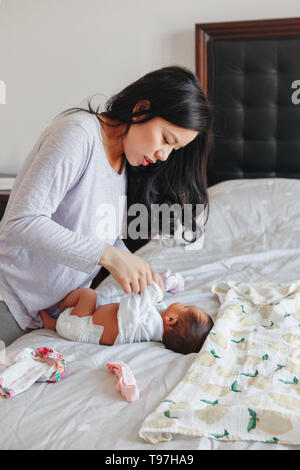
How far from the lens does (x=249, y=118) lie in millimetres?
2682

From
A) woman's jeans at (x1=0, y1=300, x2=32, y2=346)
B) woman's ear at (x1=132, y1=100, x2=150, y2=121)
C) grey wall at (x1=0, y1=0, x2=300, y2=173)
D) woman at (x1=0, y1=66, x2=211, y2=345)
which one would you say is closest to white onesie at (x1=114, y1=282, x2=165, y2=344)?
woman at (x1=0, y1=66, x2=211, y2=345)

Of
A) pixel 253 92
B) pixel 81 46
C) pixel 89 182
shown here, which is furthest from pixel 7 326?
pixel 81 46

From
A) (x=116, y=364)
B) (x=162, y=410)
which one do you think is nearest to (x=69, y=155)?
(x=116, y=364)

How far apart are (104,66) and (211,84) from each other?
0.65m

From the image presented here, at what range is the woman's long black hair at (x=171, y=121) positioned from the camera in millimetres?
1226

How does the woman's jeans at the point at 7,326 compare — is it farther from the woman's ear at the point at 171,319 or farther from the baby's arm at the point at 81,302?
the woman's ear at the point at 171,319

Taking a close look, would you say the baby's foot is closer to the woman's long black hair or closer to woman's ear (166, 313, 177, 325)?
woman's ear (166, 313, 177, 325)

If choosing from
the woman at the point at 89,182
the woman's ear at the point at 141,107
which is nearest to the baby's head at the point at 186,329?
the woman at the point at 89,182

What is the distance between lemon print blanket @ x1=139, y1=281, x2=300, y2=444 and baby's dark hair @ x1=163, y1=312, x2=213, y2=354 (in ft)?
0.16

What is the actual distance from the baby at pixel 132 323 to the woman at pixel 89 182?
8cm

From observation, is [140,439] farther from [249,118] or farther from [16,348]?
[249,118]

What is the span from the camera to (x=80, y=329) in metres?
1.35

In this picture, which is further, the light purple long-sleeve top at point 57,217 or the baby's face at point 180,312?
the baby's face at point 180,312

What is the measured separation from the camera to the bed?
952 millimetres
